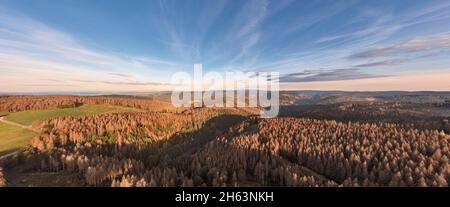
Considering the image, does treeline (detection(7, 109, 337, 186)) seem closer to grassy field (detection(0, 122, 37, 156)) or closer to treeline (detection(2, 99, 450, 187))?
treeline (detection(2, 99, 450, 187))

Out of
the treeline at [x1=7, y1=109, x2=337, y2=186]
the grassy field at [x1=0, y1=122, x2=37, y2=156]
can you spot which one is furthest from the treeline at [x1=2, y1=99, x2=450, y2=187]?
the grassy field at [x1=0, y1=122, x2=37, y2=156]

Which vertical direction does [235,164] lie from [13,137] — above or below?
below

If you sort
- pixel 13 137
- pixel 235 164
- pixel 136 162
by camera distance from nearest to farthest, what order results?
pixel 235 164
pixel 136 162
pixel 13 137

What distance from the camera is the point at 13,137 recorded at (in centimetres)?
8581

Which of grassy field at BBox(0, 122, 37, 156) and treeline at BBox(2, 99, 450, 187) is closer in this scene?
treeline at BBox(2, 99, 450, 187)

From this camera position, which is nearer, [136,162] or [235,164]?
[235,164]

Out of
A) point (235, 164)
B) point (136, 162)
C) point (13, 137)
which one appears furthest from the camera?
point (13, 137)

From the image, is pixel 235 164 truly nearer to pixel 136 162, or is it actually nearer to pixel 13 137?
pixel 136 162

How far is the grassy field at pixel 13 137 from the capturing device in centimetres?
7375

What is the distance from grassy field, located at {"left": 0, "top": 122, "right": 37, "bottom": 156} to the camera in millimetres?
73750

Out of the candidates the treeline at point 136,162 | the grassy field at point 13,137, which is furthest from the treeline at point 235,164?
the grassy field at point 13,137

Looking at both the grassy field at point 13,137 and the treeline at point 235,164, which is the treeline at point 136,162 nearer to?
the treeline at point 235,164

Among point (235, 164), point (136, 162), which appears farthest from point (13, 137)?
point (235, 164)

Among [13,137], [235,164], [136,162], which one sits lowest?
[136,162]
